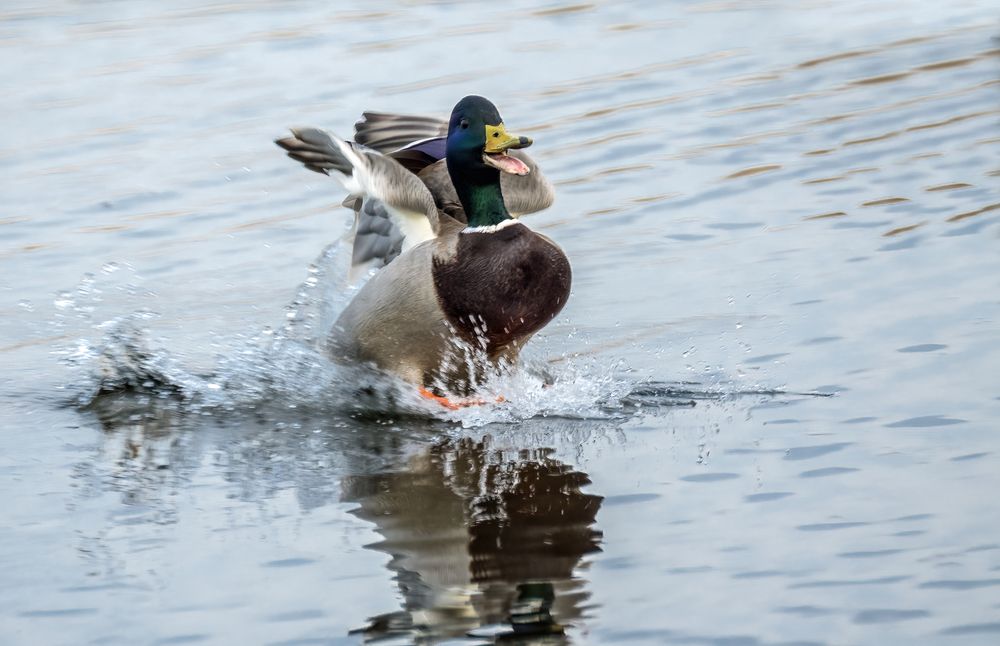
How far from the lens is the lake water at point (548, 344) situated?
4.69 m

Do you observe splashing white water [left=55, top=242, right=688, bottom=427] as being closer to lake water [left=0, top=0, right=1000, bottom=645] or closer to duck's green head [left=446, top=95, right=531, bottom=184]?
lake water [left=0, top=0, right=1000, bottom=645]

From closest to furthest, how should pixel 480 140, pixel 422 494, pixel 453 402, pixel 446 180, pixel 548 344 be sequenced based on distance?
pixel 422 494
pixel 480 140
pixel 453 402
pixel 446 180
pixel 548 344

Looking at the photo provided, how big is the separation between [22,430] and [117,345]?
982 mm

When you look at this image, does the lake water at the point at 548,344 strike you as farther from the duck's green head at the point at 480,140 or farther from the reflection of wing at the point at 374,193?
the duck's green head at the point at 480,140

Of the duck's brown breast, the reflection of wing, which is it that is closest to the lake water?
the duck's brown breast

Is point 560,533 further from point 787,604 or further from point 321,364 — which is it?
point 321,364

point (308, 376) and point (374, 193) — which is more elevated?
point (374, 193)

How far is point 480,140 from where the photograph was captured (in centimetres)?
661

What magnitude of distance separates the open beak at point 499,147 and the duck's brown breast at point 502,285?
0.29 metres

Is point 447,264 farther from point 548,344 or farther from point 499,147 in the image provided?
point 548,344

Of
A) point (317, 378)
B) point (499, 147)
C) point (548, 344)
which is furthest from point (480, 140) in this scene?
point (548, 344)

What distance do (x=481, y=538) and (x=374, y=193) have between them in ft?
6.87

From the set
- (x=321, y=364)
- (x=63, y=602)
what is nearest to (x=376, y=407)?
(x=321, y=364)

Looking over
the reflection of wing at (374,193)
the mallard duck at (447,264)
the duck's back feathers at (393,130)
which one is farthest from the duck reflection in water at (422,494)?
the duck's back feathers at (393,130)
